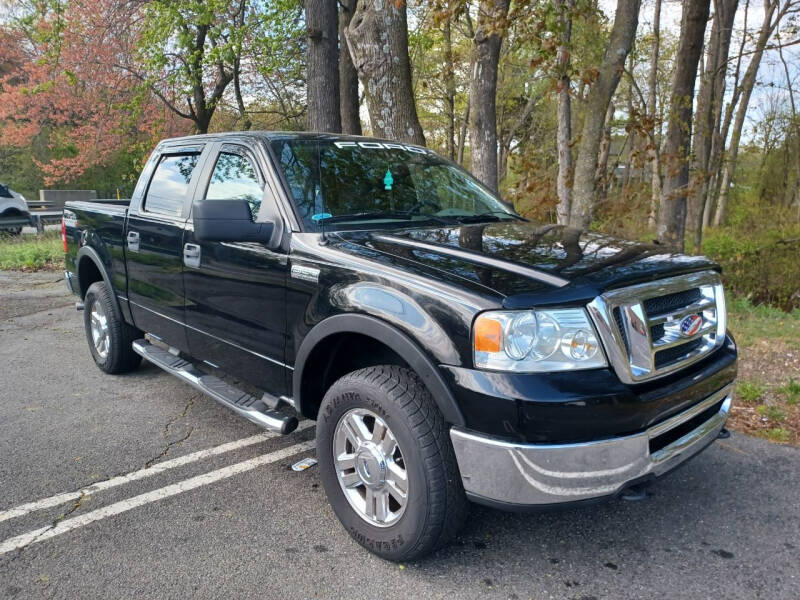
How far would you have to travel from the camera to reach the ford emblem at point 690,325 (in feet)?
9.22

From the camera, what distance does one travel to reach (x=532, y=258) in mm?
2828

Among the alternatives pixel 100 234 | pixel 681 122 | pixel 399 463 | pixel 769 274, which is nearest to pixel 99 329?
pixel 100 234

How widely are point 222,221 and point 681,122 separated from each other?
7.91 m

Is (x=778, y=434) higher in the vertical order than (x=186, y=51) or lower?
lower

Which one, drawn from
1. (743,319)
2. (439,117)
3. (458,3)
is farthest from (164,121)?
(743,319)

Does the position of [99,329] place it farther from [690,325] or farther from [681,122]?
[681,122]

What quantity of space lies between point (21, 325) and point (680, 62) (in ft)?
31.0

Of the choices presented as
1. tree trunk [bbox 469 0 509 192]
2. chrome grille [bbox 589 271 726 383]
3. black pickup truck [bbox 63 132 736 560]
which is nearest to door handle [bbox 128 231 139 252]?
black pickup truck [bbox 63 132 736 560]

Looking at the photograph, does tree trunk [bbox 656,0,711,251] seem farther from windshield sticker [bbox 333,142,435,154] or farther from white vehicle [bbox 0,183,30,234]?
white vehicle [bbox 0,183,30,234]

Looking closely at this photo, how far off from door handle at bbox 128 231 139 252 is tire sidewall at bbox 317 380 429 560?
7.86 feet

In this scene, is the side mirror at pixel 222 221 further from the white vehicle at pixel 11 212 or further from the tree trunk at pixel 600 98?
the white vehicle at pixel 11 212

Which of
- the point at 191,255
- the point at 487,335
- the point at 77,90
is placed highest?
the point at 77,90

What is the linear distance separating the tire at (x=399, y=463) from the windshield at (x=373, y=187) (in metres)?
1.01

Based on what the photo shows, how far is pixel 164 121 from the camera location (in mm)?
19156
